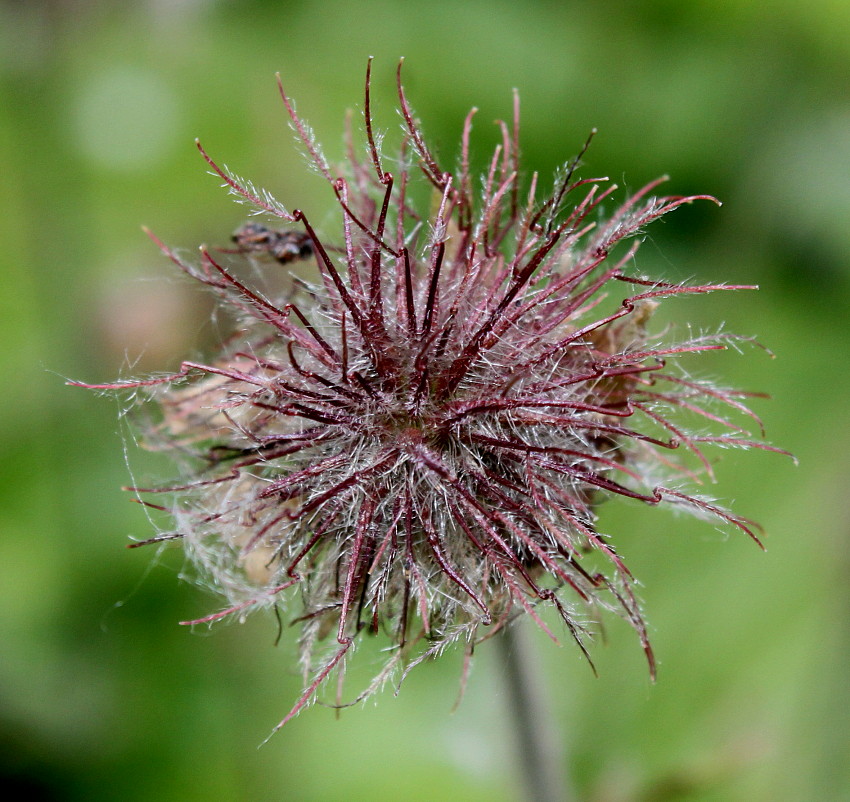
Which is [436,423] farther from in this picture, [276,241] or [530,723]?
[530,723]

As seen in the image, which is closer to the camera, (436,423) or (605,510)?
(436,423)

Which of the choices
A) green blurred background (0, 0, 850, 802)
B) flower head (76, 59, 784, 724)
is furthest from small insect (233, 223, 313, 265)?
green blurred background (0, 0, 850, 802)

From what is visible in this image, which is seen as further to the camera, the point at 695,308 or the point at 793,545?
the point at 695,308

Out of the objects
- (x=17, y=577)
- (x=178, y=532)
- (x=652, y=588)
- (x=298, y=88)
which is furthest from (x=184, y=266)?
(x=298, y=88)

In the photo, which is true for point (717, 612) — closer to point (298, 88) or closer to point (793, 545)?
point (793, 545)

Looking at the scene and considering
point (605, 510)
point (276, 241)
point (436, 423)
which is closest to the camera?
point (436, 423)

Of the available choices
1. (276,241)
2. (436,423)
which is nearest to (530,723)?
(436,423)
